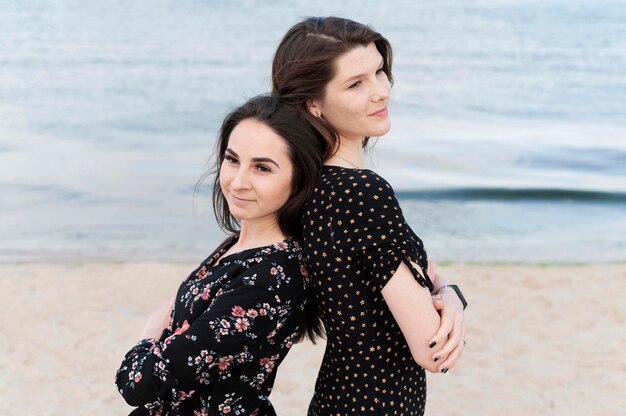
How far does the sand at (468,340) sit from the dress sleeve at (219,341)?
2712 mm

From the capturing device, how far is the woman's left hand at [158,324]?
2732mm

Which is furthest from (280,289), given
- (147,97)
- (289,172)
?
(147,97)

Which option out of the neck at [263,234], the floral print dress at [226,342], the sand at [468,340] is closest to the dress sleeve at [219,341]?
the floral print dress at [226,342]

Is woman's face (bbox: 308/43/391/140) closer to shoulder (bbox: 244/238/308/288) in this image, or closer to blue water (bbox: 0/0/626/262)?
shoulder (bbox: 244/238/308/288)

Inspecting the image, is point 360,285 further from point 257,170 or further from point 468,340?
point 468,340

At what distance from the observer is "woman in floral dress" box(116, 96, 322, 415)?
2453 mm

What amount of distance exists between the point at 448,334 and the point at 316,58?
2.83ft

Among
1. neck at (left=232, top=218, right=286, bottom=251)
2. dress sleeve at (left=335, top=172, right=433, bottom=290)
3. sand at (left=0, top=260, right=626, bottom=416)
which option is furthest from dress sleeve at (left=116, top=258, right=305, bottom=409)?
sand at (left=0, top=260, right=626, bottom=416)

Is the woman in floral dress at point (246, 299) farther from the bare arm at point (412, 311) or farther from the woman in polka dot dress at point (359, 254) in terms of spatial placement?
the bare arm at point (412, 311)

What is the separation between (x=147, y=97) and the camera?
18375 mm

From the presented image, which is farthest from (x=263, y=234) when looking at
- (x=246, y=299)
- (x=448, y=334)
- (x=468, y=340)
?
(x=468, y=340)

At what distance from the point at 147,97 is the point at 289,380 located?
13625 mm

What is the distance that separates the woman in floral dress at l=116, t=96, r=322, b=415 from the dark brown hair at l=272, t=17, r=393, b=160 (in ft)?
0.16

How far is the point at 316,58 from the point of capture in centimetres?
262
